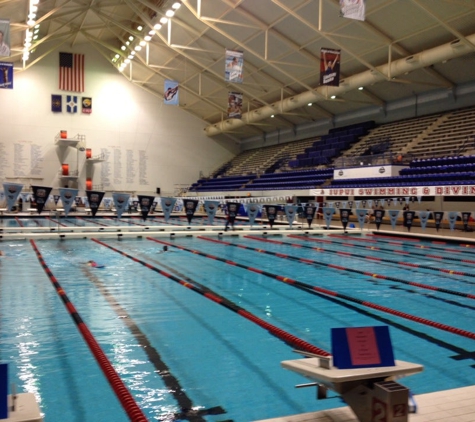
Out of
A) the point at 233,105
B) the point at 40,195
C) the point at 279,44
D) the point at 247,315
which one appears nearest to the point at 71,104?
the point at 233,105

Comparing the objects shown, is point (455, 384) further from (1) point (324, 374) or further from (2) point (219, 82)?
(2) point (219, 82)

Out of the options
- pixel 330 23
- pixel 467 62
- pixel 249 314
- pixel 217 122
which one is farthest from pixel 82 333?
pixel 217 122

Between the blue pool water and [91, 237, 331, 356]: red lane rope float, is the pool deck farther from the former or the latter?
[91, 237, 331, 356]: red lane rope float

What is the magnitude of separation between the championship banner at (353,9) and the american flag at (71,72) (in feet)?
78.9

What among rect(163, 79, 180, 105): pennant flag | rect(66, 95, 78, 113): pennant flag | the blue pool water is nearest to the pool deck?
the blue pool water

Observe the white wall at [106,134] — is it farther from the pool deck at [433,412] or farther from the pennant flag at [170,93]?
the pool deck at [433,412]

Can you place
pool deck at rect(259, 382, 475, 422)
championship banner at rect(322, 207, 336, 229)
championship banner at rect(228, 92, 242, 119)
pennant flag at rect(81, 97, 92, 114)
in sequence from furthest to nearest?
pennant flag at rect(81, 97, 92, 114) → championship banner at rect(228, 92, 242, 119) → championship banner at rect(322, 207, 336, 229) → pool deck at rect(259, 382, 475, 422)

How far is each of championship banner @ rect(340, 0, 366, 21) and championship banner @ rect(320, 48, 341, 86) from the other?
5.07 meters

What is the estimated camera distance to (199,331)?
441 centimetres

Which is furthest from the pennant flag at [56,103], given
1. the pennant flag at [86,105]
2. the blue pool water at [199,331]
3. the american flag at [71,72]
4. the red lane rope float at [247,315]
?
the red lane rope float at [247,315]

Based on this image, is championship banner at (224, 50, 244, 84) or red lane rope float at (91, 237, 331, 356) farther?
championship banner at (224, 50, 244, 84)

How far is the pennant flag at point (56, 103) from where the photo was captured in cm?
3095

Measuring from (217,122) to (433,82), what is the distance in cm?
1743

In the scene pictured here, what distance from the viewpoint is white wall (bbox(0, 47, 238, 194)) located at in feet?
98.7
